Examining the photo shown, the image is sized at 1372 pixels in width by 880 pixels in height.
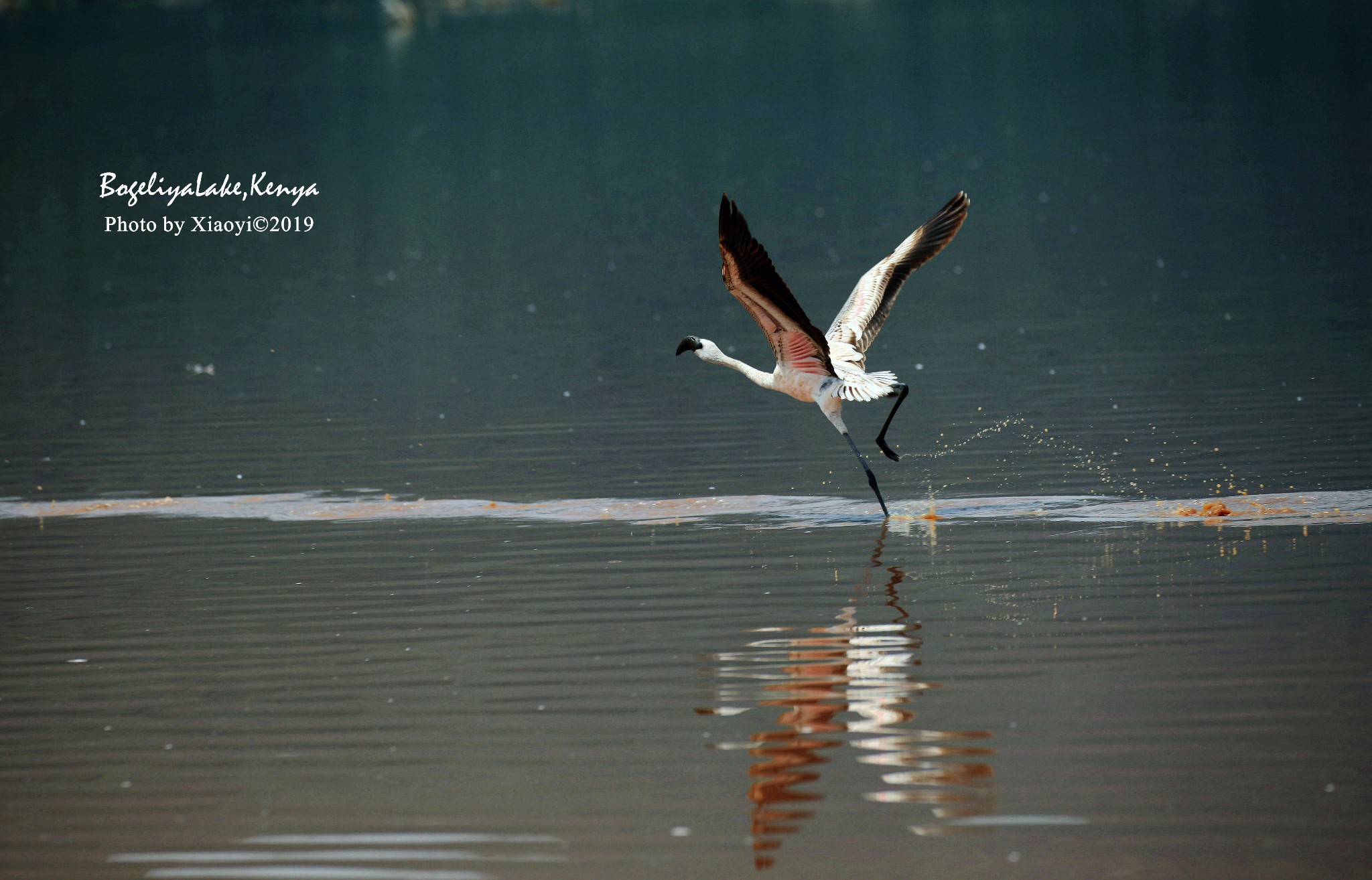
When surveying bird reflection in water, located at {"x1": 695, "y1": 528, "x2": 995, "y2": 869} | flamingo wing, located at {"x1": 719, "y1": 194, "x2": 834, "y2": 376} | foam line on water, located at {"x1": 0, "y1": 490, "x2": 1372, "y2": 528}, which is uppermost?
flamingo wing, located at {"x1": 719, "y1": 194, "x2": 834, "y2": 376}

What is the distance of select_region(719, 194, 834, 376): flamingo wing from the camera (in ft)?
42.5

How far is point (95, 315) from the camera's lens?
3428cm

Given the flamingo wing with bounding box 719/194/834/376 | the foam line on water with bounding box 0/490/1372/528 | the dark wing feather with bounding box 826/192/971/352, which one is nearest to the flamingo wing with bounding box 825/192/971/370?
the dark wing feather with bounding box 826/192/971/352

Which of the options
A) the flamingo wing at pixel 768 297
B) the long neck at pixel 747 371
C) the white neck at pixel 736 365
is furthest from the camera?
the long neck at pixel 747 371

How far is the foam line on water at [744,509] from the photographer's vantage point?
48.0ft

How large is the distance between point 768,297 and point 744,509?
2.57m

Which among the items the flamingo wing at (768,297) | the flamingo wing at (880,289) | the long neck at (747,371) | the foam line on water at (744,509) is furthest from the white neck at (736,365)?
the foam line on water at (744,509)

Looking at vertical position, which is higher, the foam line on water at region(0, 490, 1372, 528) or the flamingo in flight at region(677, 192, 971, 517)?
the flamingo in flight at region(677, 192, 971, 517)

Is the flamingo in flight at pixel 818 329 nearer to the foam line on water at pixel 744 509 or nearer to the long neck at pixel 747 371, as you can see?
the long neck at pixel 747 371

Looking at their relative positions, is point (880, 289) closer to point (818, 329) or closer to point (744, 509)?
point (818, 329)

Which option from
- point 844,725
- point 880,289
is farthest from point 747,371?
point 844,725

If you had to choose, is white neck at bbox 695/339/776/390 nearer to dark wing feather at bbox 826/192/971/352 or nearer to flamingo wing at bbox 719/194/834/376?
flamingo wing at bbox 719/194/834/376

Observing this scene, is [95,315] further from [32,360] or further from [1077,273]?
[1077,273]

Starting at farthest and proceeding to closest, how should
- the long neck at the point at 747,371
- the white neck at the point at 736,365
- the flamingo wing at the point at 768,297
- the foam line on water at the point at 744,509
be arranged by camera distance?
the long neck at the point at 747,371
the white neck at the point at 736,365
the foam line on water at the point at 744,509
the flamingo wing at the point at 768,297
